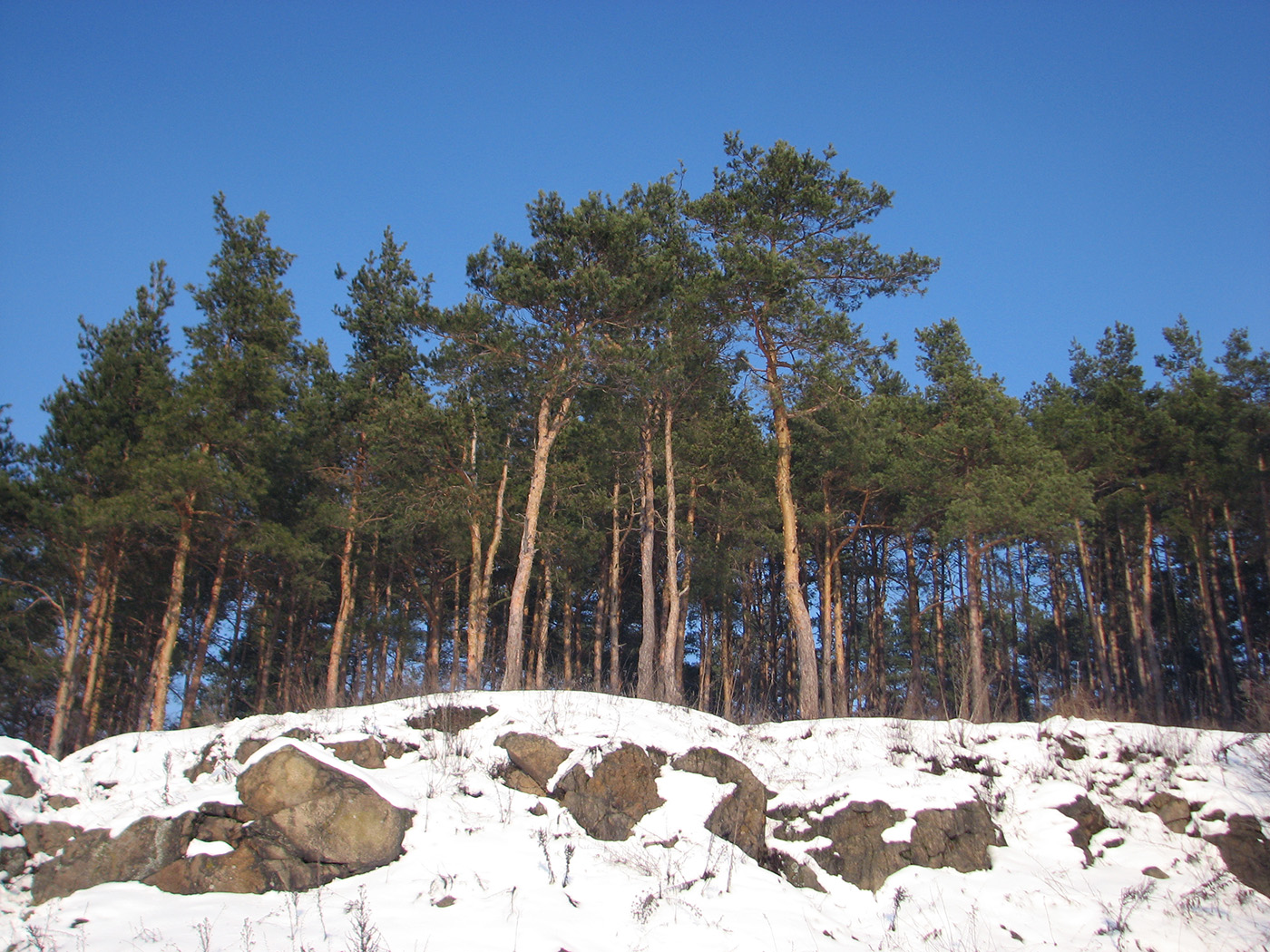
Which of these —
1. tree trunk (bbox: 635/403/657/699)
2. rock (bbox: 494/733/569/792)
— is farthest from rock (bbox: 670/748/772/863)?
tree trunk (bbox: 635/403/657/699)

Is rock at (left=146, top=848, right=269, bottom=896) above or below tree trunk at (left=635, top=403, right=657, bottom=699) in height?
below

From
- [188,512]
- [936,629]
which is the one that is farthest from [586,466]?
[936,629]

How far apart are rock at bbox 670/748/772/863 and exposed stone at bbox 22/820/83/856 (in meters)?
5.66

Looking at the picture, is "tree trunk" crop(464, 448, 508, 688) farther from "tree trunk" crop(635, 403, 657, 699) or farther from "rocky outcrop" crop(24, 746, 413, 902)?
"rocky outcrop" crop(24, 746, 413, 902)

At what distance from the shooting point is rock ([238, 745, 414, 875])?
22.0ft

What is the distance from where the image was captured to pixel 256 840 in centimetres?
673

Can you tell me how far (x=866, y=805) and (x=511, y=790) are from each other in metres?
3.69

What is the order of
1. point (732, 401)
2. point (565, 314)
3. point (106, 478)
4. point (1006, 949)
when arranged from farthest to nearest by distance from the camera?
point (732, 401) < point (106, 478) < point (565, 314) < point (1006, 949)

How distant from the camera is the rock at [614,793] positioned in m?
7.61

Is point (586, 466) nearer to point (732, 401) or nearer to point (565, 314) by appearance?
point (732, 401)

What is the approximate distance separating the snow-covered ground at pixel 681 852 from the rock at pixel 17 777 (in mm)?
95

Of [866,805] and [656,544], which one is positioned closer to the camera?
[866,805]

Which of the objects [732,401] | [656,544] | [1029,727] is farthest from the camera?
[656,544]

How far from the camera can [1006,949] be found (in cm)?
625
